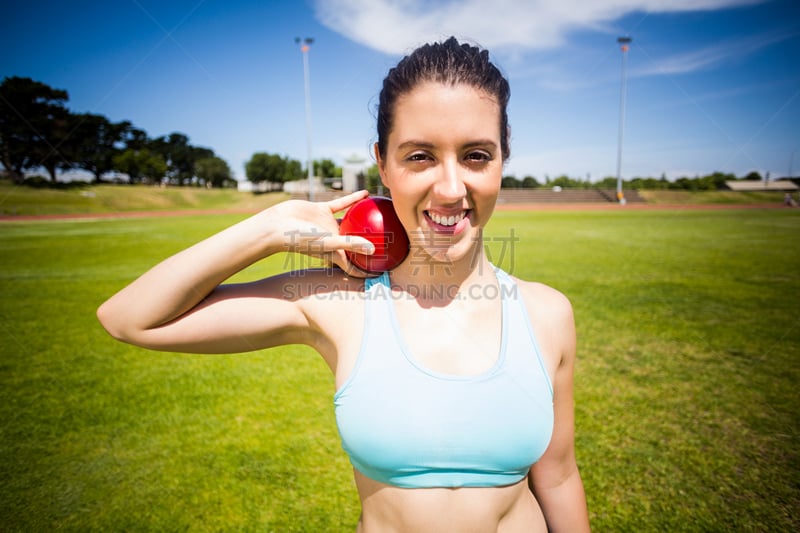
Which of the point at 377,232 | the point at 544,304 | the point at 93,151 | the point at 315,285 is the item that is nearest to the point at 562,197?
the point at 544,304

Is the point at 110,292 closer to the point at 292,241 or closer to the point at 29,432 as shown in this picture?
the point at 29,432

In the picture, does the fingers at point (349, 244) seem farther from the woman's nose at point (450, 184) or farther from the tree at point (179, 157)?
the tree at point (179, 157)

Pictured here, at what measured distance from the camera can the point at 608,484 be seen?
310 centimetres

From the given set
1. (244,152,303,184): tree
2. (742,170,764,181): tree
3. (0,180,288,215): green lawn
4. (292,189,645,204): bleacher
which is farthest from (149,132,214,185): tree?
(742,170,764,181): tree

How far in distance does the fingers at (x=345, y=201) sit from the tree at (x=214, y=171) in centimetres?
9780

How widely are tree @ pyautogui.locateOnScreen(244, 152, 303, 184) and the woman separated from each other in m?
82.4

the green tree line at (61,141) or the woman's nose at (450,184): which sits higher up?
the green tree line at (61,141)

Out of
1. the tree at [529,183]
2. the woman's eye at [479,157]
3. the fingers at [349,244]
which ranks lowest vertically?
the fingers at [349,244]

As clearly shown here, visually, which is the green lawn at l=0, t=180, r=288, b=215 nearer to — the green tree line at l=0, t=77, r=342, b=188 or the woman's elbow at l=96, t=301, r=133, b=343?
the green tree line at l=0, t=77, r=342, b=188

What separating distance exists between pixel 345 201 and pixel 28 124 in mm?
73000

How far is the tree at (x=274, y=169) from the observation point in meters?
78.9

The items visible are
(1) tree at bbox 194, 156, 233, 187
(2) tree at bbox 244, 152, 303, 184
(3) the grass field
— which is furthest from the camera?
(1) tree at bbox 194, 156, 233, 187

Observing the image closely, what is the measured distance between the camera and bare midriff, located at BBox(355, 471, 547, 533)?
128cm

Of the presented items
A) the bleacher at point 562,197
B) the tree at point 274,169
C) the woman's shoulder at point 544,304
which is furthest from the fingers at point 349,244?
the tree at point 274,169
